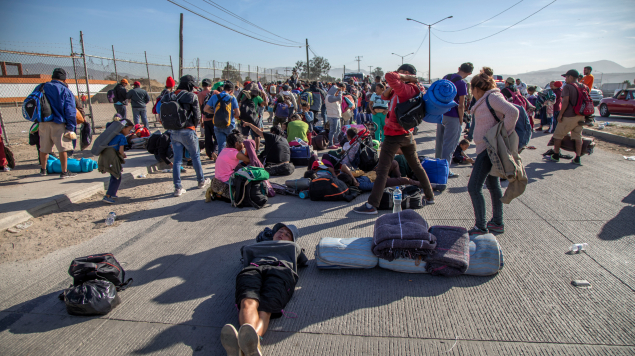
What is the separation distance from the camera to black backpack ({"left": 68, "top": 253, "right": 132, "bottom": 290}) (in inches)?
117

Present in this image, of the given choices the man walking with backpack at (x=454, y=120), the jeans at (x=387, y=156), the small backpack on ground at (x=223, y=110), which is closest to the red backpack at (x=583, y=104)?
the man walking with backpack at (x=454, y=120)

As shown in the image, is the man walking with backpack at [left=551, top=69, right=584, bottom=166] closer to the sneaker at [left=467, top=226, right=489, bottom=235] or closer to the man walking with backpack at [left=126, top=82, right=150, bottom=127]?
the sneaker at [left=467, top=226, right=489, bottom=235]

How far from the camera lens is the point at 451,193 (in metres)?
5.79

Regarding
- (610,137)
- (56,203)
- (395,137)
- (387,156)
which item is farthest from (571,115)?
(56,203)

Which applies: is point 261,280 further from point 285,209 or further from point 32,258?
point 32,258

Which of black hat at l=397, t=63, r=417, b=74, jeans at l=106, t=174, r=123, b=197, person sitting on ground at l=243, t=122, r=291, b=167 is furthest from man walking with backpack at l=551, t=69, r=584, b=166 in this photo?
jeans at l=106, t=174, r=123, b=197

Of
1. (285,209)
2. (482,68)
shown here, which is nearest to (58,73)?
(285,209)

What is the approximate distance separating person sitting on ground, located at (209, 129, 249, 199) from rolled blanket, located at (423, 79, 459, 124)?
3.05 metres

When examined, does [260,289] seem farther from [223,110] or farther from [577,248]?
[223,110]

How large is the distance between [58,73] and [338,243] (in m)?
6.50

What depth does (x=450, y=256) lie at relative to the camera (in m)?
3.12

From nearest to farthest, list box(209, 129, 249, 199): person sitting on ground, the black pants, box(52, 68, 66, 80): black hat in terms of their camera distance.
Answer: box(209, 129, 249, 199): person sitting on ground → box(52, 68, 66, 80): black hat → the black pants

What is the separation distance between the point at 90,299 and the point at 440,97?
162 inches

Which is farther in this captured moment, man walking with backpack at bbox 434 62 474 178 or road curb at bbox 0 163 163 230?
man walking with backpack at bbox 434 62 474 178
